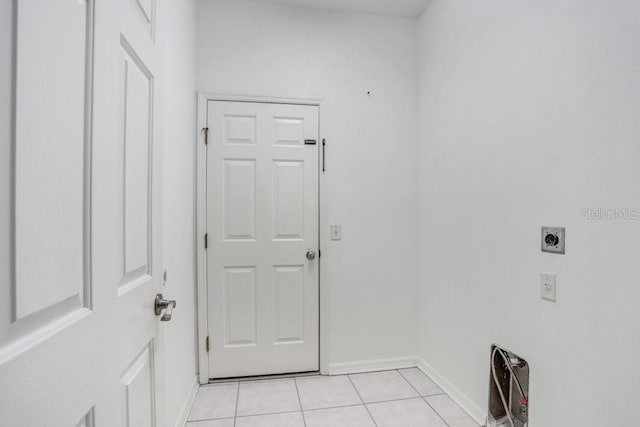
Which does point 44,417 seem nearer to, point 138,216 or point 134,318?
point 134,318

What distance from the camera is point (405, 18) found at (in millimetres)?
2738

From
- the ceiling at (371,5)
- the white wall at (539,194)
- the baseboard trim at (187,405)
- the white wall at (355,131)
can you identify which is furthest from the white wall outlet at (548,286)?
the ceiling at (371,5)


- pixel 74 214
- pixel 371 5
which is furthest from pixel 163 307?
pixel 371 5

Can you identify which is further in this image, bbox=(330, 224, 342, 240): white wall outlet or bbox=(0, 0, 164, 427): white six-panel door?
bbox=(330, 224, 342, 240): white wall outlet

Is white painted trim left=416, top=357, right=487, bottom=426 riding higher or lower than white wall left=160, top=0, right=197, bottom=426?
lower

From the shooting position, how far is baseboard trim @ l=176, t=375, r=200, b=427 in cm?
186

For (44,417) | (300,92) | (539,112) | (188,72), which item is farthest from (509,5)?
(44,417)

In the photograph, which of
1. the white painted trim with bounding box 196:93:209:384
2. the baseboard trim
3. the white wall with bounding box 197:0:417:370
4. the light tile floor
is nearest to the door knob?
the baseboard trim

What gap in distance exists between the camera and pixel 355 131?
2648 millimetres

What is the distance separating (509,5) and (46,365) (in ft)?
7.72

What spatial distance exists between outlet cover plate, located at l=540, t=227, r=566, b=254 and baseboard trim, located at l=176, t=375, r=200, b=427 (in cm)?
214

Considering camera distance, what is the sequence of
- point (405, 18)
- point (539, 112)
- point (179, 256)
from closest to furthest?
1. point (539, 112)
2. point (179, 256)
3. point (405, 18)

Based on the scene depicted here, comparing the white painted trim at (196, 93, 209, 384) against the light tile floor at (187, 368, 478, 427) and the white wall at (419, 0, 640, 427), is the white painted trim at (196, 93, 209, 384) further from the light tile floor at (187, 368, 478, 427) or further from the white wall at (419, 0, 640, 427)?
the white wall at (419, 0, 640, 427)

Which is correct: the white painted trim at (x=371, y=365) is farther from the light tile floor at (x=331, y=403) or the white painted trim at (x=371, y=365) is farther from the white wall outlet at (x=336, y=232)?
the white wall outlet at (x=336, y=232)
